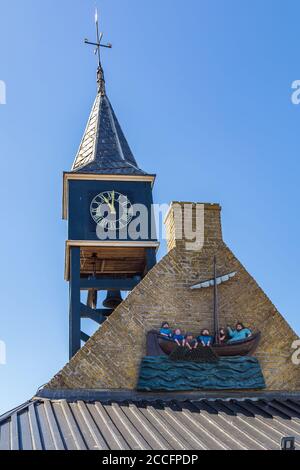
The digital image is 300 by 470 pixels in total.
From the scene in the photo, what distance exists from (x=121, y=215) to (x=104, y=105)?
5.76 m

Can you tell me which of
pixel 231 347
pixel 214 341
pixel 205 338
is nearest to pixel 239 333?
pixel 231 347

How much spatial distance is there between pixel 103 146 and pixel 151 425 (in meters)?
11.0

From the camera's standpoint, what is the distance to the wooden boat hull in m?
14.5

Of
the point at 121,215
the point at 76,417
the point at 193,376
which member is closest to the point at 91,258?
the point at 121,215

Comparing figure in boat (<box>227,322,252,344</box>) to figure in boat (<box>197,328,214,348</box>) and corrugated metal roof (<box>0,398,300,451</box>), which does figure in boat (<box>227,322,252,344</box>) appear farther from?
corrugated metal roof (<box>0,398,300,451</box>)

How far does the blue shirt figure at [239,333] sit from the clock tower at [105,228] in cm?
358

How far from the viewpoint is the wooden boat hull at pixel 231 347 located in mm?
14492

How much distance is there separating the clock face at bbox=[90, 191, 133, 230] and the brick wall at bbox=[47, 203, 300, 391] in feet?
7.97

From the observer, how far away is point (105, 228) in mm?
18391

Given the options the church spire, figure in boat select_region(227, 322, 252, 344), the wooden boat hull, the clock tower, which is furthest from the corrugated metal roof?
the church spire

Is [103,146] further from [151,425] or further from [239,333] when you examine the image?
[151,425]

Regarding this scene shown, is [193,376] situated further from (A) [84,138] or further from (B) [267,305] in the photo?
(A) [84,138]

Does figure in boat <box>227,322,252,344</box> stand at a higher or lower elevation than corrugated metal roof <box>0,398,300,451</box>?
higher
